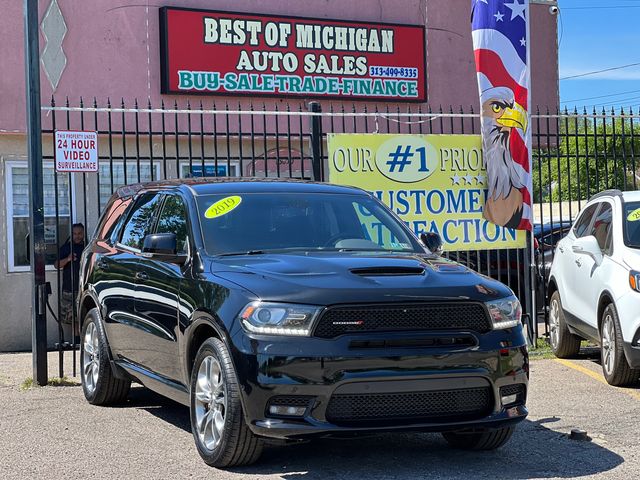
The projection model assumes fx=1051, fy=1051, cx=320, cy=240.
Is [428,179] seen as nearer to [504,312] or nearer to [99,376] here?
[99,376]

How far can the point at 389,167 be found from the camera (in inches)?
446

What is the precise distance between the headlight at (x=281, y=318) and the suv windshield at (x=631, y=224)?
→ 4.47 metres

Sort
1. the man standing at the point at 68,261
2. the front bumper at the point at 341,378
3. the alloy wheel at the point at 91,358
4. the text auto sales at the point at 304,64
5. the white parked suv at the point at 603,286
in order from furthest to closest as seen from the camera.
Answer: the text auto sales at the point at 304,64 < the man standing at the point at 68,261 < the white parked suv at the point at 603,286 < the alloy wheel at the point at 91,358 < the front bumper at the point at 341,378

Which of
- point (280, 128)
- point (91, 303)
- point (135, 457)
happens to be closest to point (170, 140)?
point (280, 128)

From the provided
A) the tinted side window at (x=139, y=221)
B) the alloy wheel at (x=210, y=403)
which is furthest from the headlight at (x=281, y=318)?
the tinted side window at (x=139, y=221)

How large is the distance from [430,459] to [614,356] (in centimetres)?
316

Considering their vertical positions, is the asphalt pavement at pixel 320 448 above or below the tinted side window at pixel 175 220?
below

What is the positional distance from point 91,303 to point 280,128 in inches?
298

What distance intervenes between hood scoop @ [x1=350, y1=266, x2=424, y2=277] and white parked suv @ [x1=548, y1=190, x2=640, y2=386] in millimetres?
3042

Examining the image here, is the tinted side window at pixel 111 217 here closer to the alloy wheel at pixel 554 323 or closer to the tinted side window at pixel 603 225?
the tinted side window at pixel 603 225

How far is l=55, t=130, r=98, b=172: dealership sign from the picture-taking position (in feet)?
32.2

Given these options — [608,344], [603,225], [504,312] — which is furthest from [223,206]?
[603,225]

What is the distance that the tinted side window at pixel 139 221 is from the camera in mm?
7874

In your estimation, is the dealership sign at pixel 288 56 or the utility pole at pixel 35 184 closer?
the utility pole at pixel 35 184
